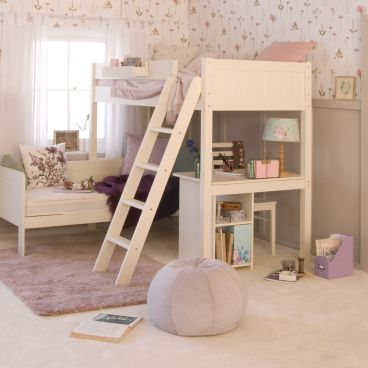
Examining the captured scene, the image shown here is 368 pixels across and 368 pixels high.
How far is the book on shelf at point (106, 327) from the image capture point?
348cm

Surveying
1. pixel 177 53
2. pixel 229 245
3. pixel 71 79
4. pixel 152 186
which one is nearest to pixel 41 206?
pixel 152 186

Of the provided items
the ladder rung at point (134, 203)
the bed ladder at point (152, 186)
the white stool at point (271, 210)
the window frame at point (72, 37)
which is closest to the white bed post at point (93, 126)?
the window frame at point (72, 37)

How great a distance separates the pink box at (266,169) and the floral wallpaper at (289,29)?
657 mm

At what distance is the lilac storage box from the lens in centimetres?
463

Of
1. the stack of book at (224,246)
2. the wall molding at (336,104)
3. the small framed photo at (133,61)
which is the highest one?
the small framed photo at (133,61)

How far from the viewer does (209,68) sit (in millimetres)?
4598

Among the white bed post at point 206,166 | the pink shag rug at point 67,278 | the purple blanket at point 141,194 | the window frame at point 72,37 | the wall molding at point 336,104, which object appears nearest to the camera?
the pink shag rug at point 67,278

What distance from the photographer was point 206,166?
4.66 meters

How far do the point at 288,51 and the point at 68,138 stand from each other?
6.85ft

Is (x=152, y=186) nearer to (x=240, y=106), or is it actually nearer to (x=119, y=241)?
(x=119, y=241)

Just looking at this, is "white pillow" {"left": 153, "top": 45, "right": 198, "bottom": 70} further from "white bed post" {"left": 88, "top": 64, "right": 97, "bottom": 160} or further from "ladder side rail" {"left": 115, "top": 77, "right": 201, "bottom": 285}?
"ladder side rail" {"left": 115, "top": 77, "right": 201, "bottom": 285}

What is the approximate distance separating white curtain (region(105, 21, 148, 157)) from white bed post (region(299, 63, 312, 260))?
1.87 metres

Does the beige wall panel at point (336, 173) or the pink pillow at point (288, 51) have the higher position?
the pink pillow at point (288, 51)

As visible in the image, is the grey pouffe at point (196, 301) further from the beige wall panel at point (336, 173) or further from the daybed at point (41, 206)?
the daybed at point (41, 206)
